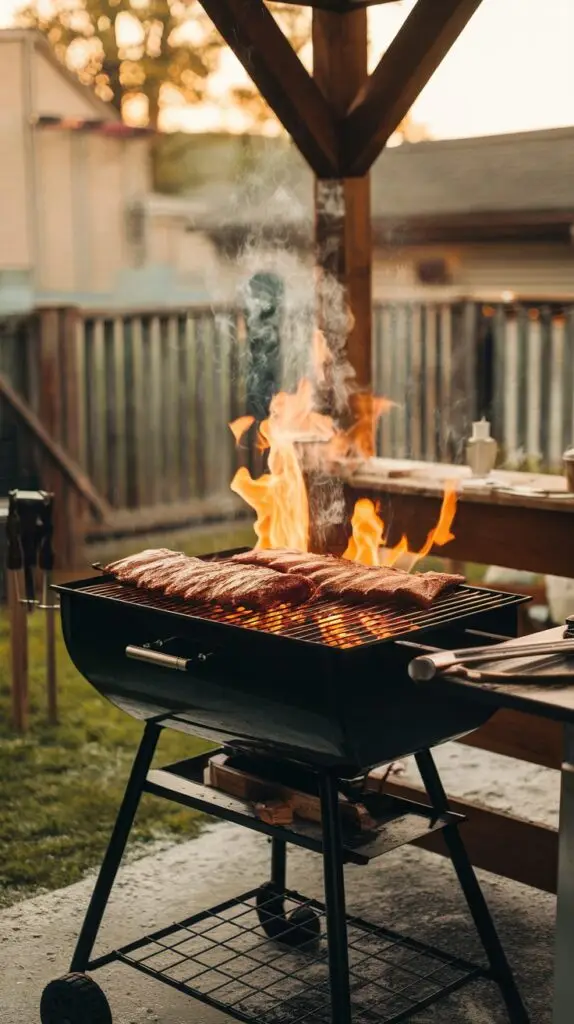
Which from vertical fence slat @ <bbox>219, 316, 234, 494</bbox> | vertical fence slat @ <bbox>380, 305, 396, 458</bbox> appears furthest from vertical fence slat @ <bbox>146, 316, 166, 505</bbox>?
vertical fence slat @ <bbox>380, 305, 396, 458</bbox>

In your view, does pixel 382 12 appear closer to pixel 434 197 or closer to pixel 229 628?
pixel 229 628

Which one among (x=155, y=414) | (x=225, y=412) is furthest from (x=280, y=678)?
(x=225, y=412)

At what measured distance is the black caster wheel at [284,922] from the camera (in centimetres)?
330

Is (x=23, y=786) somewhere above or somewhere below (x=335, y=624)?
below

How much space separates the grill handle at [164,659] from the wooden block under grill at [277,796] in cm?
32

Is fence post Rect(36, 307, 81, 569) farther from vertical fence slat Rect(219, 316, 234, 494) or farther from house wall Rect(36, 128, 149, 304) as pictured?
house wall Rect(36, 128, 149, 304)

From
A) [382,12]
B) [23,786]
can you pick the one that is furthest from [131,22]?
[23,786]

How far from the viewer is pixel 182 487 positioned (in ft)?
27.2

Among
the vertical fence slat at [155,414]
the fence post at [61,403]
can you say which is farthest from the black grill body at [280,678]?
the vertical fence slat at [155,414]

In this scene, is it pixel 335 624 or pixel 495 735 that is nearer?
pixel 335 624

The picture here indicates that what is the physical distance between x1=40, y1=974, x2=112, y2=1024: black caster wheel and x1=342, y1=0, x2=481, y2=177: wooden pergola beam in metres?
2.57

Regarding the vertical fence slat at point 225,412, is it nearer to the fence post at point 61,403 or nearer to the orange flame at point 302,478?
the fence post at point 61,403

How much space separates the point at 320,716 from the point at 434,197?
7.41 m

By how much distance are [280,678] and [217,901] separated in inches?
49.7
